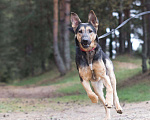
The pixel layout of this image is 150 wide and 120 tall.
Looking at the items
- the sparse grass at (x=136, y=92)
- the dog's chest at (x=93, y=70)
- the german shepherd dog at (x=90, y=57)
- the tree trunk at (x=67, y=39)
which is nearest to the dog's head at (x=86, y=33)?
the german shepherd dog at (x=90, y=57)

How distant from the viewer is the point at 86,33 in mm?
5906

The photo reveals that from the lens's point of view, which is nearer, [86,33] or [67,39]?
[86,33]

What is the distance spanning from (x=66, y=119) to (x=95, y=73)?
383 centimetres

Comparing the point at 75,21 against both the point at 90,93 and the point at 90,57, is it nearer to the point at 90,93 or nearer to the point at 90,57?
the point at 90,57

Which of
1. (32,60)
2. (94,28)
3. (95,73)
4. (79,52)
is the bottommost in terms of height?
(32,60)

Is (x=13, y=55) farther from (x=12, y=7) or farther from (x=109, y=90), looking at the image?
(x=109, y=90)

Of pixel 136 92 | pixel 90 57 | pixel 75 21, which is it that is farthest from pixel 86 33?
pixel 136 92

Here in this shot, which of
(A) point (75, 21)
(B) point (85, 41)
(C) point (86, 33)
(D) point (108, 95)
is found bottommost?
(D) point (108, 95)

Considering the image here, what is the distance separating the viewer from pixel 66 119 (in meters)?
9.67

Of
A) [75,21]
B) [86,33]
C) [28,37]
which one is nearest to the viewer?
[86,33]

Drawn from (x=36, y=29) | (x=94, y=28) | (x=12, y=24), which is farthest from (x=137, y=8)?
(x=12, y=24)

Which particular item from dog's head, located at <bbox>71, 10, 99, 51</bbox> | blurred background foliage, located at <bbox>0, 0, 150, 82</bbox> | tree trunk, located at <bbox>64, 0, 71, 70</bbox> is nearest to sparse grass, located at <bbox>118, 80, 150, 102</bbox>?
dog's head, located at <bbox>71, 10, 99, 51</bbox>

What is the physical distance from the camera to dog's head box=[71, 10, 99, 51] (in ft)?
19.2

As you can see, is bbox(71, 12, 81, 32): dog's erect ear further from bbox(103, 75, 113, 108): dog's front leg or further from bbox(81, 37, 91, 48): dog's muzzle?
bbox(103, 75, 113, 108): dog's front leg
